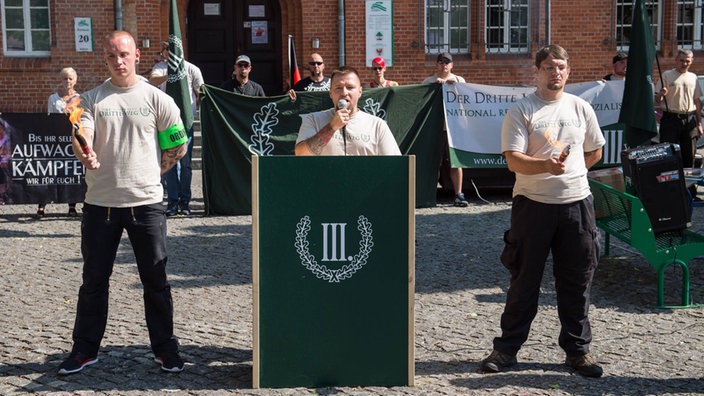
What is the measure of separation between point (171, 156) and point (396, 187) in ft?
4.65

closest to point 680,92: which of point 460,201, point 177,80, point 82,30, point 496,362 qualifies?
point 460,201

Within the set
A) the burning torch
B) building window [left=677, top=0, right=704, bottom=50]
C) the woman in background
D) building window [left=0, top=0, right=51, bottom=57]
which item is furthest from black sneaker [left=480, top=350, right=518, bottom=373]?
building window [left=677, top=0, right=704, bottom=50]

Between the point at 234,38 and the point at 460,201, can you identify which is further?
the point at 234,38

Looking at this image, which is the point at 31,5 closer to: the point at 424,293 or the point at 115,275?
the point at 115,275

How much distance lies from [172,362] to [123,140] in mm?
1336

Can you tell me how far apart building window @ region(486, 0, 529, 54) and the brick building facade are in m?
0.06

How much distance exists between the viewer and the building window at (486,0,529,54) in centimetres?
1992

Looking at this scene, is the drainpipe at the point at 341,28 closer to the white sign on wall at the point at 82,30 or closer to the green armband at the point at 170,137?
the white sign on wall at the point at 82,30

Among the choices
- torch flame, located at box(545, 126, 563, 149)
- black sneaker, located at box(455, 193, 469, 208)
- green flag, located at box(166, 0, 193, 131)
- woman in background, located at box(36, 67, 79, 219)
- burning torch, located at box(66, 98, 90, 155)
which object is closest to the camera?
burning torch, located at box(66, 98, 90, 155)

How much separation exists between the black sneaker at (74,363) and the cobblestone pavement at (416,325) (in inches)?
1.9

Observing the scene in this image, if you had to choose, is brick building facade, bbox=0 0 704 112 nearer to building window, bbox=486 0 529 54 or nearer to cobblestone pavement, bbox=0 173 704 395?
building window, bbox=486 0 529 54

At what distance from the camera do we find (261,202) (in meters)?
5.46

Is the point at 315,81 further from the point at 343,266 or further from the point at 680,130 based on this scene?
the point at 343,266

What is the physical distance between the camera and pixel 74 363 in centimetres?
584
